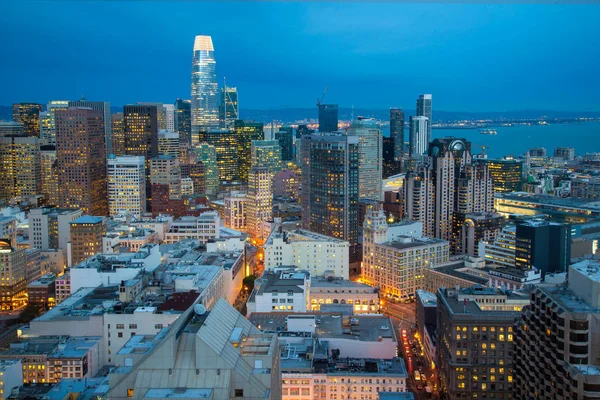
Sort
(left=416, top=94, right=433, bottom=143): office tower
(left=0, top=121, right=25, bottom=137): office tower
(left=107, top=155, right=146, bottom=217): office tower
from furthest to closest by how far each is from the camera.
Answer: (left=416, top=94, right=433, bottom=143): office tower → (left=0, top=121, right=25, bottom=137): office tower → (left=107, top=155, right=146, bottom=217): office tower

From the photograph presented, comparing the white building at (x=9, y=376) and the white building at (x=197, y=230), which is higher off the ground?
the white building at (x=197, y=230)

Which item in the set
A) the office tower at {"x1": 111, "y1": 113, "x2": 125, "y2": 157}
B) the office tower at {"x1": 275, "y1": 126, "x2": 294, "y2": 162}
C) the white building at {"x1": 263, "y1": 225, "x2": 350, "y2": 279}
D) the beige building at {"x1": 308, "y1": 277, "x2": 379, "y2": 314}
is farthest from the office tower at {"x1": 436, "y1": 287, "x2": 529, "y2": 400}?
the office tower at {"x1": 275, "y1": 126, "x2": 294, "y2": 162}

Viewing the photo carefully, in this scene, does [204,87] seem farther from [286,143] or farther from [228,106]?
[286,143]

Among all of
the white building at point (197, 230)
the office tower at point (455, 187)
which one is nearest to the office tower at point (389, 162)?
the office tower at point (455, 187)

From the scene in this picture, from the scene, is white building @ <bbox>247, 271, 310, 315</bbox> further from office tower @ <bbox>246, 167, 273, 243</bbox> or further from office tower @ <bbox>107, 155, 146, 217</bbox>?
office tower @ <bbox>107, 155, 146, 217</bbox>

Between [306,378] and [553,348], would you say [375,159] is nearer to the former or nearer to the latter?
[306,378]

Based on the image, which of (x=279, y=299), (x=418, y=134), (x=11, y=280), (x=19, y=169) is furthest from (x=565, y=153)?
(x=11, y=280)

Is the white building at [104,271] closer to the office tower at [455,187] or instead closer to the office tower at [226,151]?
the office tower at [455,187]
